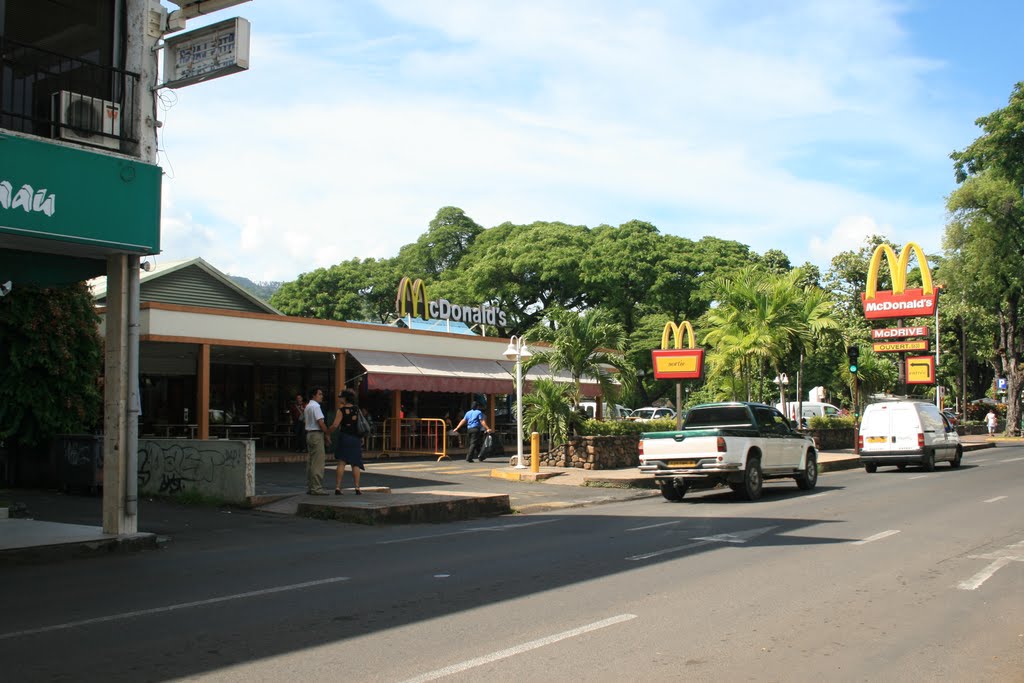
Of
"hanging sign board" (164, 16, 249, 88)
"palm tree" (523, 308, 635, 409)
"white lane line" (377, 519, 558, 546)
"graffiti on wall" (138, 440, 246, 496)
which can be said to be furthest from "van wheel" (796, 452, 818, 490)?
"hanging sign board" (164, 16, 249, 88)

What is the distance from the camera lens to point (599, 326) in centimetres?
2520

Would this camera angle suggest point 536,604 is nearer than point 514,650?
No

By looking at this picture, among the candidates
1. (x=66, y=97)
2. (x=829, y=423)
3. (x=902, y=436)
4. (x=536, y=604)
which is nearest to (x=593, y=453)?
(x=902, y=436)

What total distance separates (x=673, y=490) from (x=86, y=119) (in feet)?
40.2

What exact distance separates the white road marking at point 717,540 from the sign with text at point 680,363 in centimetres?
1418

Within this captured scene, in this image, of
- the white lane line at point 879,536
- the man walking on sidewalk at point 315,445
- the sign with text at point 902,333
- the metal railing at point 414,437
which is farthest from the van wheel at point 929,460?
the sign with text at point 902,333

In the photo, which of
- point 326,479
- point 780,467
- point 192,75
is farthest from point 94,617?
point 780,467

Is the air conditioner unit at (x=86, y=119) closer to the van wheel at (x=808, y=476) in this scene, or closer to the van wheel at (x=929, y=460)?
the van wheel at (x=808, y=476)

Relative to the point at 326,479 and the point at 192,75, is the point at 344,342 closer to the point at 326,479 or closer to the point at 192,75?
the point at 326,479

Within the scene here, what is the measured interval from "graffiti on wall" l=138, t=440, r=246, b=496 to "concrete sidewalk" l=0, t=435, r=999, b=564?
3.02 ft

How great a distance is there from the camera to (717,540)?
12.0m

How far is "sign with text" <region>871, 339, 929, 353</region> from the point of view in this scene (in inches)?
1668

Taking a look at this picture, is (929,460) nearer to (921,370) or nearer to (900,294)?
(900,294)

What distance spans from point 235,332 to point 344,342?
13.2 ft
